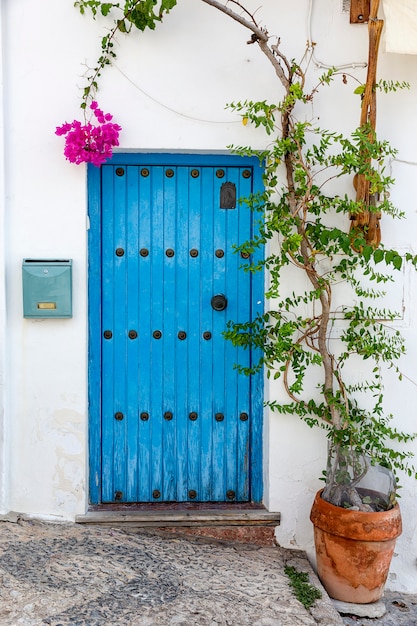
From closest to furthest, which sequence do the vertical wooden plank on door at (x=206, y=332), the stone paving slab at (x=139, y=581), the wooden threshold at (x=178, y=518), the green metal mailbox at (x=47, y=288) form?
1. the stone paving slab at (x=139, y=581)
2. the green metal mailbox at (x=47, y=288)
3. the wooden threshold at (x=178, y=518)
4. the vertical wooden plank on door at (x=206, y=332)

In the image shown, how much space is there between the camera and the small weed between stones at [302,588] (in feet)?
11.4

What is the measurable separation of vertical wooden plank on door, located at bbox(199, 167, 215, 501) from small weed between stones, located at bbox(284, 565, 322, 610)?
69cm

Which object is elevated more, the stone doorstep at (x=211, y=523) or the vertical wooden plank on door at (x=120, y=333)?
the vertical wooden plank on door at (x=120, y=333)

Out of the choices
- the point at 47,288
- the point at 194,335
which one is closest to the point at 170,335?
the point at 194,335

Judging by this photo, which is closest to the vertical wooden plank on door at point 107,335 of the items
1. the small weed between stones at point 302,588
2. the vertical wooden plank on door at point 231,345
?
the vertical wooden plank on door at point 231,345

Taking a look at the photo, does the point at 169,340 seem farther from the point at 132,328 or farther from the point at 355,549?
the point at 355,549

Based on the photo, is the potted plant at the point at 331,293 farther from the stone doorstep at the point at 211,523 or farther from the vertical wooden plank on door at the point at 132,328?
the vertical wooden plank on door at the point at 132,328

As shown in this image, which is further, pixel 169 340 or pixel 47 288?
pixel 169 340

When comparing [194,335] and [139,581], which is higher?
[194,335]

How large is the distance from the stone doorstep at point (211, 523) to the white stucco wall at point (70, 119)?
297 millimetres

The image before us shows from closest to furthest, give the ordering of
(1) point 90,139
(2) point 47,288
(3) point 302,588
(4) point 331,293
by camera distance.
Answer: (3) point 302,588 < (1) point 90,139 < (2) point 47,288 < (4) point 331,293

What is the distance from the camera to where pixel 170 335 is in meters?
4.19

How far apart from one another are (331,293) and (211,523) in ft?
4.74

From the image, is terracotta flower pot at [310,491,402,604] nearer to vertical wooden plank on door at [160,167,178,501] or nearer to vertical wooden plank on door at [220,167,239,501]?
vertical wooden plank on door at [220,167,239,501]
